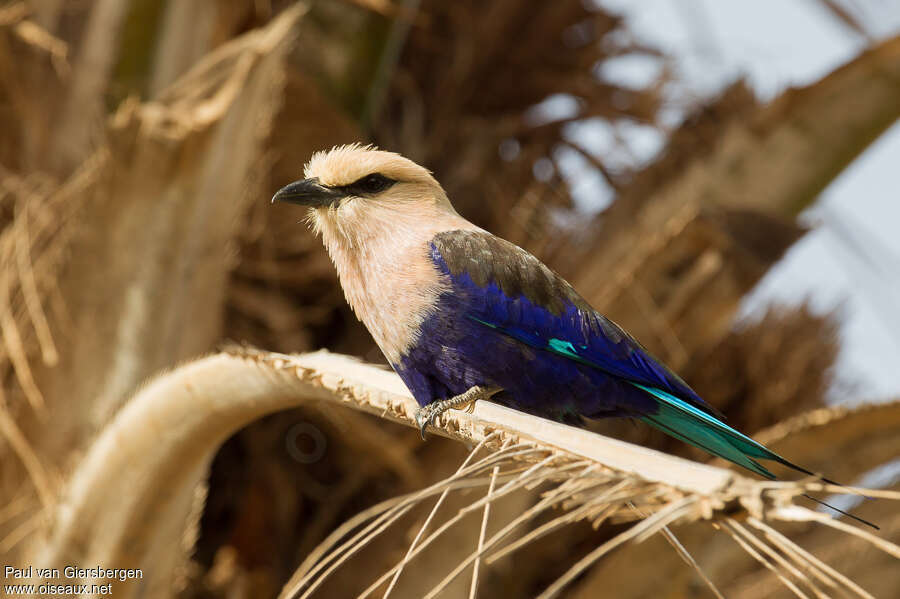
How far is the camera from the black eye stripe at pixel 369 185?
2.49 meters

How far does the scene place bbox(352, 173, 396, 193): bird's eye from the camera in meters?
2.49

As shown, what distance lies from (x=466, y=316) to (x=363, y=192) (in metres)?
0.42

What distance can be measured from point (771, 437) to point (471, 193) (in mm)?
2189

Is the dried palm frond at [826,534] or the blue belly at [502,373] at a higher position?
the blue belly at [502,373]

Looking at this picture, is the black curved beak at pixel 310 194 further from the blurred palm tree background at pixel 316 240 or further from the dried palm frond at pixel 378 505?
the blurred palm tree background at pixel 316 240

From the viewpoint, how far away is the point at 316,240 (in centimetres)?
440

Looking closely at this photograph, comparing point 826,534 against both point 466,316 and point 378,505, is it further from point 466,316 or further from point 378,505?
point 378,505

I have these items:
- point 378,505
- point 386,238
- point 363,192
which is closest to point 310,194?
point 363,192

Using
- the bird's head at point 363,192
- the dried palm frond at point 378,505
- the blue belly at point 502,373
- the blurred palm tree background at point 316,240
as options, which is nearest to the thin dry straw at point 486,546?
the dried palm frond at point 378,505

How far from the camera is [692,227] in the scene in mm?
3475

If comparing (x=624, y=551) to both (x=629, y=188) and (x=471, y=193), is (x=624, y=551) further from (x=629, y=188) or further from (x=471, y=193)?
Answer: (x=471, y=193)

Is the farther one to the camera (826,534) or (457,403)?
(826,534)

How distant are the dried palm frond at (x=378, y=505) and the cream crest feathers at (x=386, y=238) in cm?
27

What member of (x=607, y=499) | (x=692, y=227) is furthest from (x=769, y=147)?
(x=607, y=499)
